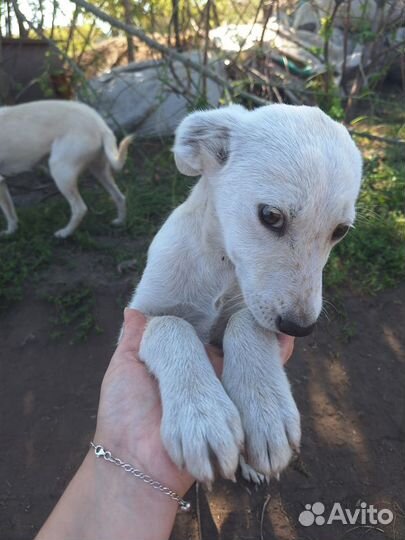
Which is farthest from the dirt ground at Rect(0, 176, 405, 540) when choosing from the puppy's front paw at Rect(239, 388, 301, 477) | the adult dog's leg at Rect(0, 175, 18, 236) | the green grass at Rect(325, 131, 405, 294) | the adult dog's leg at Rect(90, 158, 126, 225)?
the puppy's front paw at Rect(239, 388, 301, 477)

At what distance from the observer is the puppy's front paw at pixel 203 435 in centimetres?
149

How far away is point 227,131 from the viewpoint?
2129 mm

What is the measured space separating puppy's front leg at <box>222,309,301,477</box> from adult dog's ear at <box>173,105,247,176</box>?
78 cm

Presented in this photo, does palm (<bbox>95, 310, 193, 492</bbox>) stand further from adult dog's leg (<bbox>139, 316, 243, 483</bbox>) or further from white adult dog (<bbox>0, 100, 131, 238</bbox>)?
white adult dog (<bbox>0, 100, 131, 238</bbox>)

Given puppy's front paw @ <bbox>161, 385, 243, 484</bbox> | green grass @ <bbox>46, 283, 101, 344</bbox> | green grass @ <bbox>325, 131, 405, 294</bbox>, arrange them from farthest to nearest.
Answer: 1. green grass @ <bbox>325, 131, 405, 294</bbox>
2. green grass @ <bbox>46, 283, 101, 344</bbox>
3. puppy's front paw @ <bbox>161, 385, 243, 484</bbox>

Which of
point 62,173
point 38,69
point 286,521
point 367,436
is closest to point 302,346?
point 367,436

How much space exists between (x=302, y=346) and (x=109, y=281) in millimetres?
1997

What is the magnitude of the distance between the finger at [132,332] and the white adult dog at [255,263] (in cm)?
25

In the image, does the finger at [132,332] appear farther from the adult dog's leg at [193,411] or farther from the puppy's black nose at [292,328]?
the puppy's black nose at [292,328]

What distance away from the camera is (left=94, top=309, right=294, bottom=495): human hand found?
1.81 meters

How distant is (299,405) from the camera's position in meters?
3.37

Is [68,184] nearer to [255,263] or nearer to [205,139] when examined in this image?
[205,139]

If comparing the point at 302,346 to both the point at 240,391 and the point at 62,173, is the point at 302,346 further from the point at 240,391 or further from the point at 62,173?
the point at 62,173

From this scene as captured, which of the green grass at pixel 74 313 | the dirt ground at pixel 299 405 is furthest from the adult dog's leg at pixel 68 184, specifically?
the green grass at pixel 74 313
